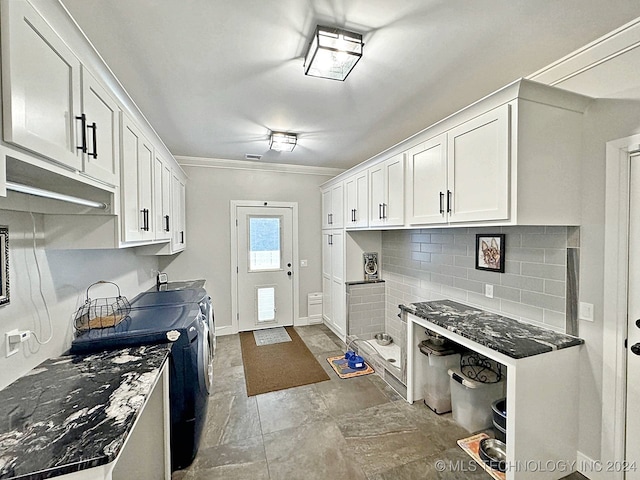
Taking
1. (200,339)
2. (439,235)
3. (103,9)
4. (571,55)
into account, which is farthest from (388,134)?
(200,339)

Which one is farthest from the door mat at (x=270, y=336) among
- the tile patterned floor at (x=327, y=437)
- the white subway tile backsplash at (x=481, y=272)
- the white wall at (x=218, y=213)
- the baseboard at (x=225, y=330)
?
the white subway tile backsplash at (x=481, y=272)

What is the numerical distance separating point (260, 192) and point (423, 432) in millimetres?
3808

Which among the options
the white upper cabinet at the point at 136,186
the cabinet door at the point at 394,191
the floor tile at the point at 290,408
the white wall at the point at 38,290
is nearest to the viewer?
the white wall at the point at 38,290

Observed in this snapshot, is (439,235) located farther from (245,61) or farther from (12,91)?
(12,91)

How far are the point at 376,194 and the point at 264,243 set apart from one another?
2.20 m

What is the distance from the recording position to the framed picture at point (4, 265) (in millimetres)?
1299

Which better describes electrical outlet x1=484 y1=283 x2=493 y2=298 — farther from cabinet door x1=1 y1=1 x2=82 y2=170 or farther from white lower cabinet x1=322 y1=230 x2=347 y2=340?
cabinet door x1=1 y1=1 x2=82 y2=170

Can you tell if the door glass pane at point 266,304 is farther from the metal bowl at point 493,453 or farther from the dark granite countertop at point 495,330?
the metal bowl at point 493,453

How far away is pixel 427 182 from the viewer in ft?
8.10

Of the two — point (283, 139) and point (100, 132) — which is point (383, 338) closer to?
point (283, 139)

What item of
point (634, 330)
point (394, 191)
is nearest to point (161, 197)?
point (394, 191)

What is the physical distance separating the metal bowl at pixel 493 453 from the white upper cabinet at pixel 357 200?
90.8 inches

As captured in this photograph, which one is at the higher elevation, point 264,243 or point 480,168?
point 480,168

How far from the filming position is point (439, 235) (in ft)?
10.1
